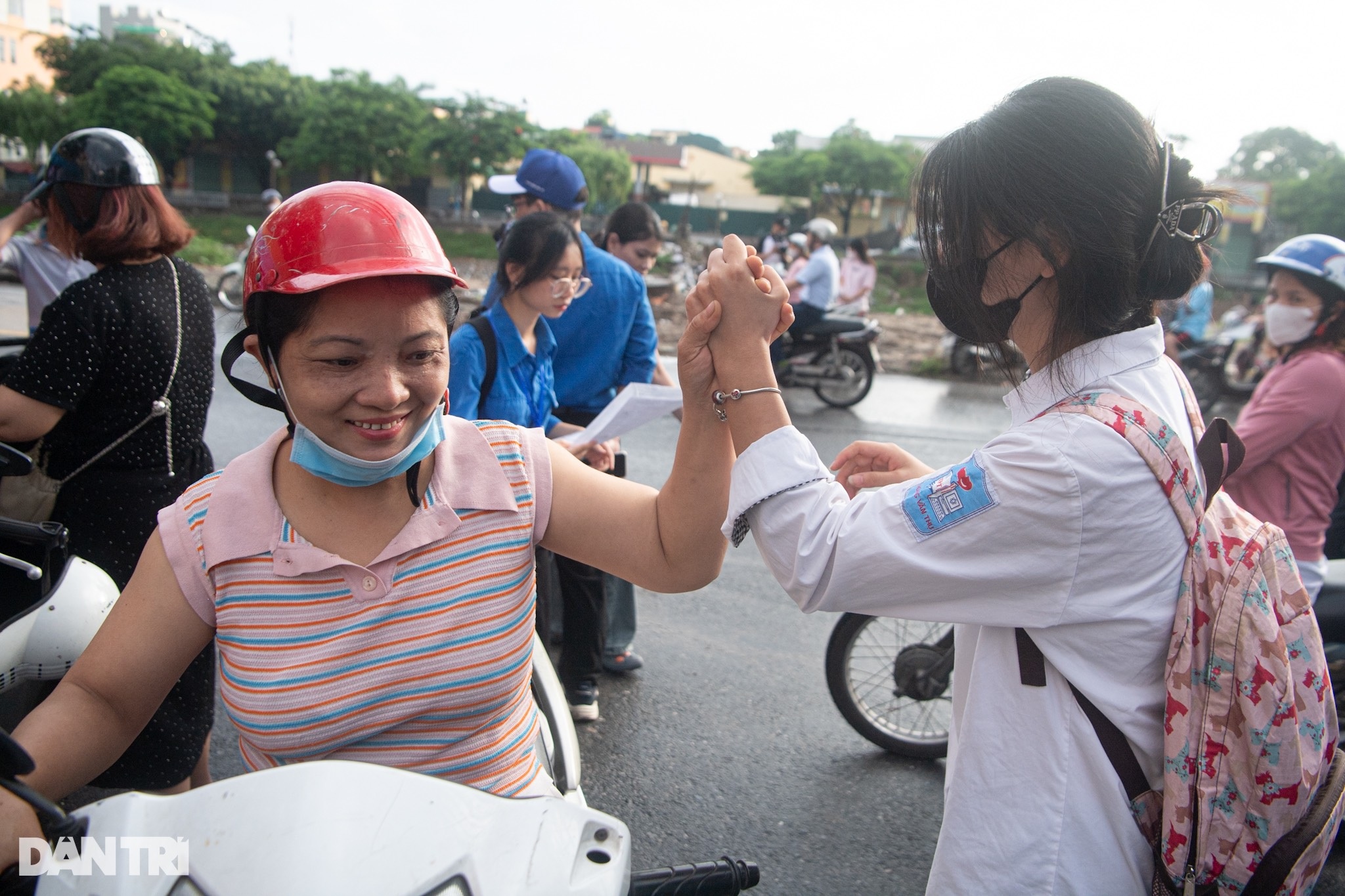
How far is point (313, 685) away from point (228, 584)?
0.69 ft

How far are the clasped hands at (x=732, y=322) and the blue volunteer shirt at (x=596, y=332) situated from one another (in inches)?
87.3

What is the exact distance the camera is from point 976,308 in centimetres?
146

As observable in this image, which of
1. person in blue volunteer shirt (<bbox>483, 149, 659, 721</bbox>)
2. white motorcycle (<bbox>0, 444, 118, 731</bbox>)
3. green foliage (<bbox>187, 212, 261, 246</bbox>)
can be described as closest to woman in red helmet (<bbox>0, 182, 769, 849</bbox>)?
white motorcycle (<bbox>0, 444, 118, 731</bbox>)

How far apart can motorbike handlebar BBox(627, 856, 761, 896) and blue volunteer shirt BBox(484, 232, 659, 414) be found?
8.53 feet

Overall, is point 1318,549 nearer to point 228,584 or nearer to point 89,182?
point 228,584

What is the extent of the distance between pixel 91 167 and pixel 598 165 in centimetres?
4768

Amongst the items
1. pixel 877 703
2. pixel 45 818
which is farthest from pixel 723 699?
pixel 45 818

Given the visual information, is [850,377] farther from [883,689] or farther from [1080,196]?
[1080,196]

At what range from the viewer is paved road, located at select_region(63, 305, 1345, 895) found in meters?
2.82

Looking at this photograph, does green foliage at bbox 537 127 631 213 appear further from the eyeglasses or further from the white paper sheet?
the white paper sheet

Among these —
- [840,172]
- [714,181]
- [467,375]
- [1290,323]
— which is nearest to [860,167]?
[840,172]

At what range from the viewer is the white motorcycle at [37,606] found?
2.00 metres

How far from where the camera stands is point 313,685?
137 cm

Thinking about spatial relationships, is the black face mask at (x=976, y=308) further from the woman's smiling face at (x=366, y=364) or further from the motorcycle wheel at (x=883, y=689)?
the motorcycle wheel at (x=883, y=689)
